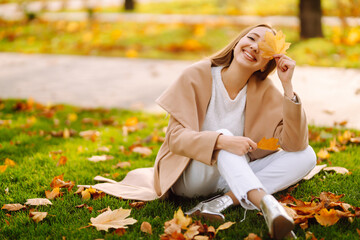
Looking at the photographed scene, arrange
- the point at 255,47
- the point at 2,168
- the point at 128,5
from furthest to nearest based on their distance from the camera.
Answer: the point at 128,5 < the point at 2,168 < the point at 255,47

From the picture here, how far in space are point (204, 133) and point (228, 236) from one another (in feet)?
1.74

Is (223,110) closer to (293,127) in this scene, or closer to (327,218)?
(293,127)

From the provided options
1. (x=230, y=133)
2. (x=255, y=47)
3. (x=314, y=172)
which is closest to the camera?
(x=230, y=133)

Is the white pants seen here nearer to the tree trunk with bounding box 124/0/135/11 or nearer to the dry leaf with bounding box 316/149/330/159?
the dry leaf with bounding box 316/149/330/159

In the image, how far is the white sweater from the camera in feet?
8.48

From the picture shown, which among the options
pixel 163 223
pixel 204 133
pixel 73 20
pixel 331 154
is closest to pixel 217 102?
pixel 204 133

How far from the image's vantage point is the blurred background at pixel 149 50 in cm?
531

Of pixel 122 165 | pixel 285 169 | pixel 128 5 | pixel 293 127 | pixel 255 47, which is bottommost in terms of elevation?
pixel 122 165

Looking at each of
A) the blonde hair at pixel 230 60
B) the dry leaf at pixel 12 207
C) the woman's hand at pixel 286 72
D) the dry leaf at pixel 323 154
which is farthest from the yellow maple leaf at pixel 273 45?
the dry leaf at pixel 12 207

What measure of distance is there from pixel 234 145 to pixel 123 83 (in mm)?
3981

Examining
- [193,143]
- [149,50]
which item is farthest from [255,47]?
[149,50]

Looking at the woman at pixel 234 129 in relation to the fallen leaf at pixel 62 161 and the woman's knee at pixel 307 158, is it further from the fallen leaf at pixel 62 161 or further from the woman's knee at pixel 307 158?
the fallen leaf at pixel 62 161

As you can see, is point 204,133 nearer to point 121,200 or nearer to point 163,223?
point 163,223

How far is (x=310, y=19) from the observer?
7395mm
